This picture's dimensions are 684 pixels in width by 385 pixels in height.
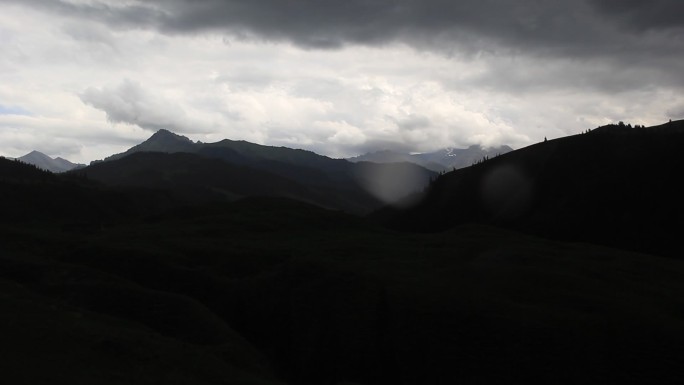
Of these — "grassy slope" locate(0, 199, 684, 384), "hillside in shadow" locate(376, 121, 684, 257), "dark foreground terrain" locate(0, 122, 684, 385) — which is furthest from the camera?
"hillside in shadow" locate(376, 121, 684, 257)

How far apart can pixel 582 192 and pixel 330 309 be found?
315 ft

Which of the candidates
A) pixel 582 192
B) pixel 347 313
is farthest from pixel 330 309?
pixel 582 192

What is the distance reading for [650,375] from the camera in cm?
3541

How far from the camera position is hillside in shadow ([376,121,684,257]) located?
114875mm

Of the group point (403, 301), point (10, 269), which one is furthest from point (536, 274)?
point (10, 269)

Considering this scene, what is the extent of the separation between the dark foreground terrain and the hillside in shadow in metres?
45.1

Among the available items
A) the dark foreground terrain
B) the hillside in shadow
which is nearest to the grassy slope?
the dark foreground terrain

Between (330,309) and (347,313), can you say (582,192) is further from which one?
(347,313)

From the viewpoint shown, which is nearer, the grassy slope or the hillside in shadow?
the grassy slope

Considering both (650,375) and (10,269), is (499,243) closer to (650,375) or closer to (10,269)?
(650,375)

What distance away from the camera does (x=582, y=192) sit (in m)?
128

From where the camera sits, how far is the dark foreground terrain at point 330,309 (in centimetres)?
3462

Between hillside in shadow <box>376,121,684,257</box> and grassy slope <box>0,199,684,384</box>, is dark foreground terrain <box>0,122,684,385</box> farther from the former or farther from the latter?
hillside in shadow <box>376,121,684,257</box>

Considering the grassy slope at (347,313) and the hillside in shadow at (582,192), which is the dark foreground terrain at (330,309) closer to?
the grassy slope at (347,313)
